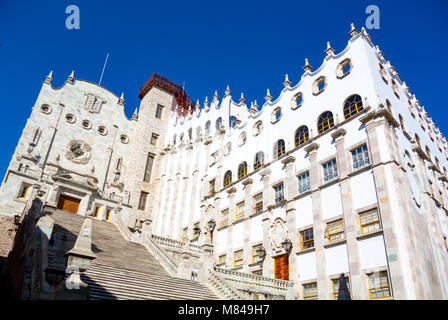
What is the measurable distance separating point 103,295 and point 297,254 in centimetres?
1298

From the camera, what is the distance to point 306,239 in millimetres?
20797

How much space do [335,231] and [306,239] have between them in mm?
2293

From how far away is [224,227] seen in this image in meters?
28.3

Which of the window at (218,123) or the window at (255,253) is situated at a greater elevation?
the window at (218,123)

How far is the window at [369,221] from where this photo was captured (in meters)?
17.2

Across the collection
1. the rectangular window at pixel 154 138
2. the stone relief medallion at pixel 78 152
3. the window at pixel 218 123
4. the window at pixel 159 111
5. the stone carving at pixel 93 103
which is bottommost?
the stone relief medallion at pixel 78 152

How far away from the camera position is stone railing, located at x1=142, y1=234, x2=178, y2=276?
60.1 ft

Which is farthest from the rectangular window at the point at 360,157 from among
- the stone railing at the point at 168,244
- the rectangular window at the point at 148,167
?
the rectangular window at the point at 148,167

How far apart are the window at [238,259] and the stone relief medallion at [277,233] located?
361 cm

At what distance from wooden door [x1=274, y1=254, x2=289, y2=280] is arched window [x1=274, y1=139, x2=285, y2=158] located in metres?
8.30

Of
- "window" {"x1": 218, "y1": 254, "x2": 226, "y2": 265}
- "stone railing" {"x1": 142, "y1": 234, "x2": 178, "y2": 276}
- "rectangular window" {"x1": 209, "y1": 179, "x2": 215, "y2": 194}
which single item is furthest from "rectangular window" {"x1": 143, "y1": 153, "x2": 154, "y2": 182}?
"stone railing" {"x1": 142, "y1": 234, "x2": 178, "y2": 276}

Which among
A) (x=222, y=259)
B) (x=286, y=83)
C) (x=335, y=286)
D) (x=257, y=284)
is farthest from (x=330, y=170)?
(x=222, y=259)

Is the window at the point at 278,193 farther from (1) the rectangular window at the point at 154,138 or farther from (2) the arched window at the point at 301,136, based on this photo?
(1) the rectangular window at the point at 154,138
